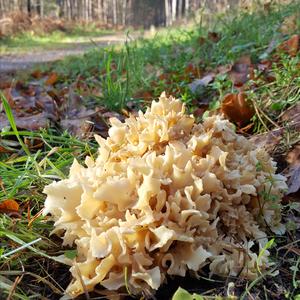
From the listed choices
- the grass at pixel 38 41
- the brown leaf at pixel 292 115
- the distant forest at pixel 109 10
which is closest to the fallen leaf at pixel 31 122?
the brown leaf at pixel 292 115

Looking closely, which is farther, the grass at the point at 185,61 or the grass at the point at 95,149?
the grass at the point at 185,61

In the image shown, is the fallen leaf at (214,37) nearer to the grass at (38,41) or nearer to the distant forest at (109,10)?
the grass at (38,41)

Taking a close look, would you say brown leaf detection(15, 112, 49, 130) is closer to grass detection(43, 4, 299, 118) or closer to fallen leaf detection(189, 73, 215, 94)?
grass detection(43, 4, 299, 118)

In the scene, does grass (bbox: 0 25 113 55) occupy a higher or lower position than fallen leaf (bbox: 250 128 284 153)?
lower

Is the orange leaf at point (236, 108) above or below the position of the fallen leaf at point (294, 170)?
above

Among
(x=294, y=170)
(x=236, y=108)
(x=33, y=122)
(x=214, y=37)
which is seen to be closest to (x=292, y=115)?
(x=236, y=108)

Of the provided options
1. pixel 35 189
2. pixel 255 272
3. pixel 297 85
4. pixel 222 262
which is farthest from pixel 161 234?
pixel 297 85

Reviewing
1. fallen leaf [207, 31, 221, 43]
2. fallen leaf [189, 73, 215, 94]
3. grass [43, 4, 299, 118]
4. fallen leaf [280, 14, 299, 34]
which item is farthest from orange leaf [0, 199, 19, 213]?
fallen leaf [207, 31, 221, 43]
